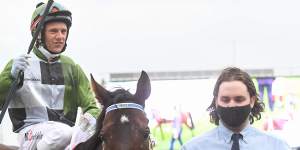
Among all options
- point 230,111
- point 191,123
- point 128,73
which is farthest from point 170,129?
point 230,111

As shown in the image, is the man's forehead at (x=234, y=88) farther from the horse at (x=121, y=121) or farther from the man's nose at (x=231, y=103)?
the horse at (x=121, y=121)

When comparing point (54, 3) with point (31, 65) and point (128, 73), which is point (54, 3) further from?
point (128, 73)

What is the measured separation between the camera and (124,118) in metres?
4.06

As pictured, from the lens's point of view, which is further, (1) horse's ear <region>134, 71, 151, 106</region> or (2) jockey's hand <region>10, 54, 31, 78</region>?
(2) jockey's hand <region>10, 54, 31, 78</region>

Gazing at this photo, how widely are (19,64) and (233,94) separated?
73.6 inches

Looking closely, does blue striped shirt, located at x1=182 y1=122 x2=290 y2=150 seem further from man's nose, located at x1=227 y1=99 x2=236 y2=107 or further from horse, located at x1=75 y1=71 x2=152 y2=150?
horse, located at x1=75 y1=71 x2=152 y2=150

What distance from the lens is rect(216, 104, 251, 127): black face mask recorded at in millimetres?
3594

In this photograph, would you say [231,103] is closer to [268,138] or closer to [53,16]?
[268,138]

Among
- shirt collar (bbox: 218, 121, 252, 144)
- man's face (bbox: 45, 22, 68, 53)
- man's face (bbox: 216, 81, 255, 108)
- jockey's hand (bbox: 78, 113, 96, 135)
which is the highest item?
man's face (bbox: 45, 22, 68, 53)

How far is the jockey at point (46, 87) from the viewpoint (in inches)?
194

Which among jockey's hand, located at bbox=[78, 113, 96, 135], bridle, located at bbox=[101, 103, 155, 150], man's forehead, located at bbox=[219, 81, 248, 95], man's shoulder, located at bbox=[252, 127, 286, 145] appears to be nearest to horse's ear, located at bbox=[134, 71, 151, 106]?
bridle, located at bbox=[101, 103, 155, 150]

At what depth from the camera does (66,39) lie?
5207mm

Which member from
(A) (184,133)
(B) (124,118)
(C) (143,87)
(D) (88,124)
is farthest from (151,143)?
(A) (184,133)

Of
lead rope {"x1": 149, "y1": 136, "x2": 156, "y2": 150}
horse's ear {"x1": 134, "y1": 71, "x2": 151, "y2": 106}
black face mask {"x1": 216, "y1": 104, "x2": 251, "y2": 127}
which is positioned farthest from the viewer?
horse's ear {"x1": 134, "y1": 71, "x2": 151, "y2": 106}
